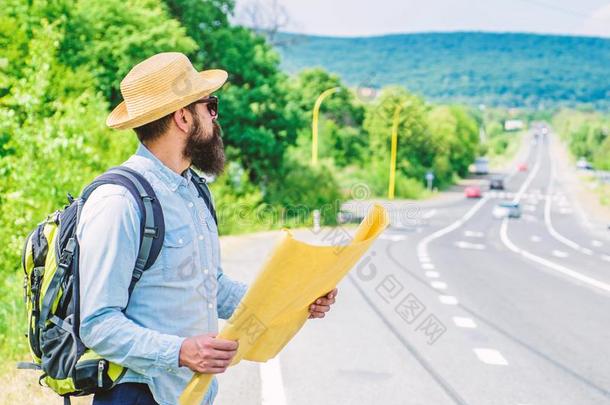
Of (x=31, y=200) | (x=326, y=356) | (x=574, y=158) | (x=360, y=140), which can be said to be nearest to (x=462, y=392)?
(x=326, y=356)

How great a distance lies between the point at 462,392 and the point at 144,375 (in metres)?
3.87

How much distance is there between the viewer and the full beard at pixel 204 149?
2589 mm

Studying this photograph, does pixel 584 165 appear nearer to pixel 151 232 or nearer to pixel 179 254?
pixel 179 254

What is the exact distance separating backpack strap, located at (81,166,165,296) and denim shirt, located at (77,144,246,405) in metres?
0.03

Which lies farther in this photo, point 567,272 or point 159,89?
point 567,272

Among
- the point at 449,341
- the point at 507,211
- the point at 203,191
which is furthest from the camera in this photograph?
the point at 507,211

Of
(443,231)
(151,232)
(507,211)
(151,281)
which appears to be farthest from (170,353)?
(507,211)

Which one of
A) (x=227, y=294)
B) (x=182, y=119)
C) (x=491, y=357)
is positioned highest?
(x=182, y=119)

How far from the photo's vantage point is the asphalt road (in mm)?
5785

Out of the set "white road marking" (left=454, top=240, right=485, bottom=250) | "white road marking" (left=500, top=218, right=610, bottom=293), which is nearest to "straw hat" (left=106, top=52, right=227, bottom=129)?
"white road marking" (left=500, top=218, right=610, bottom=293)

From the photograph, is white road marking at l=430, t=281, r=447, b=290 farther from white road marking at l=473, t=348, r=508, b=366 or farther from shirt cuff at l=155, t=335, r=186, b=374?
shirt cuff at l=155, t=335, r=186, b=374

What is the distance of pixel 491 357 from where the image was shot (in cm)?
705

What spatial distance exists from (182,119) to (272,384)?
3742 mm

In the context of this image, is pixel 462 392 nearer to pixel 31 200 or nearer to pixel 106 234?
pixel 106 234
